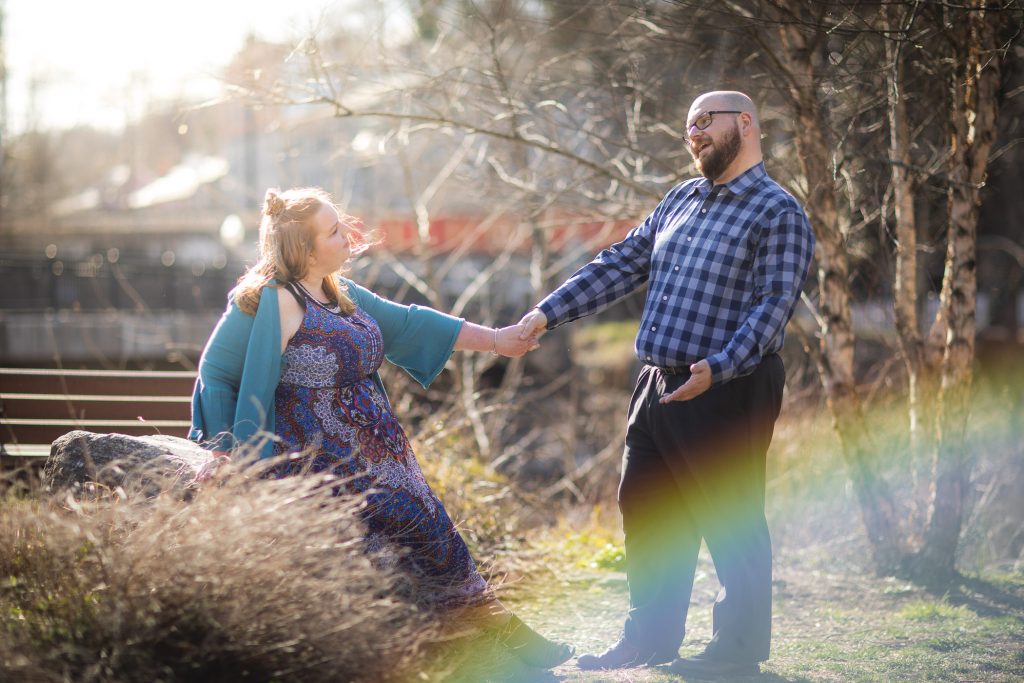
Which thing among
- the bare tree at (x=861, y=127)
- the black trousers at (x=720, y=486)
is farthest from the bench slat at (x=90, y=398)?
the black trousers at (x=720, y=486)

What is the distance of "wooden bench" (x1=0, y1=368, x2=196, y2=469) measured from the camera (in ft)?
19.1

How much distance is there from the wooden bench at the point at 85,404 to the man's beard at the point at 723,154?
3.21 meters

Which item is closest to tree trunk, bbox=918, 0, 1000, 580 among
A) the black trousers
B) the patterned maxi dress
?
the black trousers

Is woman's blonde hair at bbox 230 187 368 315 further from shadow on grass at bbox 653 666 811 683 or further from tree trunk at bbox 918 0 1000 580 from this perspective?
tree trunk at bbox 918 0 1000 580

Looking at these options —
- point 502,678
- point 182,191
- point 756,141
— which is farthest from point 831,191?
point 182,191

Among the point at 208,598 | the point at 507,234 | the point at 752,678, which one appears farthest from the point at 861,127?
the point at 507,234

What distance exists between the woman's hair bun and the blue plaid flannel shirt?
1.44 meters

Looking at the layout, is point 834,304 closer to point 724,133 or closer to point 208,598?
point 724,133

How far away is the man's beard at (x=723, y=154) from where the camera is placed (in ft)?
12.6

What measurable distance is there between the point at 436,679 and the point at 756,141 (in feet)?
7.47

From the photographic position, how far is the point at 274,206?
12.4 ft

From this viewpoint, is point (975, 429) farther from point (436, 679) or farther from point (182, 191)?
point (182, 191)

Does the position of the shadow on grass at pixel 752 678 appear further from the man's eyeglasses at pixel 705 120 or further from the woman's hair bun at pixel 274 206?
the woman's hair bun at pixel 274 206

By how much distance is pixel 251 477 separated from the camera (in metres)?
3.13
